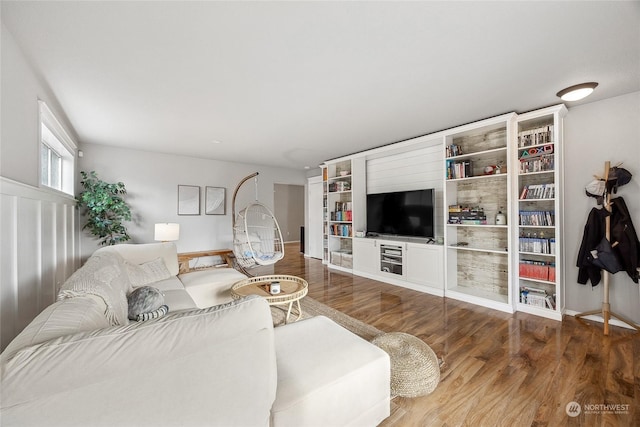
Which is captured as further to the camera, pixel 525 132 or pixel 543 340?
pixel 525 132

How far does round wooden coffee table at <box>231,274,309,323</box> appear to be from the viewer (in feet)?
7.72

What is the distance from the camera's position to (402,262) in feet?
13.2

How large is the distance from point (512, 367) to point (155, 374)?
244cm

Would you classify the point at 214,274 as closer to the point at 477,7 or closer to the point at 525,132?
the point at 477,7

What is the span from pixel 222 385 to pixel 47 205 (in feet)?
8.28

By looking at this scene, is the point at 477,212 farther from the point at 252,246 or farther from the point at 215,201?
the point at 215,201

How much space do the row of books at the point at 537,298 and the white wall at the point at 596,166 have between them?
30 centimetres

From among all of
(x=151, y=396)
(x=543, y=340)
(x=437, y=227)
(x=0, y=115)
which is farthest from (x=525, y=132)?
(x=0, y=115)

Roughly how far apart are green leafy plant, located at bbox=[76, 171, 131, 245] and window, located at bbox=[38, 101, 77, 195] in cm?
28

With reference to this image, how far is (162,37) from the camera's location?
65.2 inches

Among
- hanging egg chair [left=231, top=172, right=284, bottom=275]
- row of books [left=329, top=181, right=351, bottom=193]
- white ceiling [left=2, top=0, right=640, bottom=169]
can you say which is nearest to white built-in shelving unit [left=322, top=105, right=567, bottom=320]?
row of books [left=329, top=181, right=351, bottom=193]

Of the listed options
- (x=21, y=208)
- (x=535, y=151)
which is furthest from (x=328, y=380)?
(x=535, y=151)

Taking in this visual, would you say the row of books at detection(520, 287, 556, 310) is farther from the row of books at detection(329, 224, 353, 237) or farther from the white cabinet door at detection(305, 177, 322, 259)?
the white cabinet door at detection(305, 177, 322, 259)

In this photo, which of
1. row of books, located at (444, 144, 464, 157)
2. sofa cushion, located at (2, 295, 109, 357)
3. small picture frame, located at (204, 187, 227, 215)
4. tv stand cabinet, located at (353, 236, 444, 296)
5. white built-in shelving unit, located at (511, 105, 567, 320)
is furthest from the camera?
small picture frame, located at (204, 187, 227, 215)
